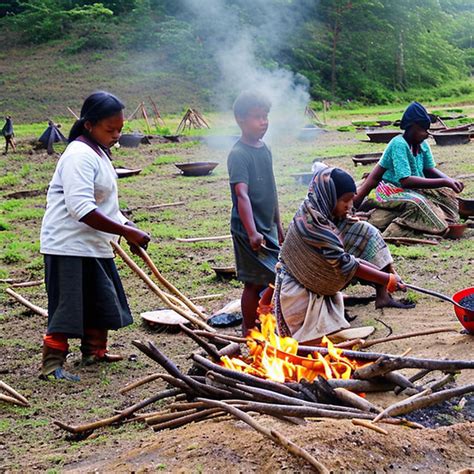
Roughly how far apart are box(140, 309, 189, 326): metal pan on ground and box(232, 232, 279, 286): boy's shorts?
75 cm

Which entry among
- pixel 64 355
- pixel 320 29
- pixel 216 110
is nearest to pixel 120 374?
pixel 64 355

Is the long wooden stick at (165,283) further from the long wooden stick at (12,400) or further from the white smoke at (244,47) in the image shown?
the white smoke at (244,47)

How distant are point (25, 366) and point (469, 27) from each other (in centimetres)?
4845

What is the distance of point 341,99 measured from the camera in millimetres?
34562

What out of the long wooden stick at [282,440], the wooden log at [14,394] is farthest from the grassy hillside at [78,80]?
the long wooden stick at [282,440]

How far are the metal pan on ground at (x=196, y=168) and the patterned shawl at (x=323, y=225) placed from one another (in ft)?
32.3

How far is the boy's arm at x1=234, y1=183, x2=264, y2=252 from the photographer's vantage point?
17.3 ft

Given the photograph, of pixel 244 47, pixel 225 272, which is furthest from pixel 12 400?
pixel 244 47

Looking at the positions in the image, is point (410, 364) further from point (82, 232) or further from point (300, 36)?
point (300, 36)

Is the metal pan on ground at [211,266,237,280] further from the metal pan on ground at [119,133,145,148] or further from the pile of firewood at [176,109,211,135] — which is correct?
the pile of firewood at [176,109,211,135]

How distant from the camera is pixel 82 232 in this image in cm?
502

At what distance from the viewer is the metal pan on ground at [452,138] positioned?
53.2 ft

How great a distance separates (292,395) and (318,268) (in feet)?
4.28

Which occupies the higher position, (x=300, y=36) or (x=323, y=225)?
(x=300, y=36)
